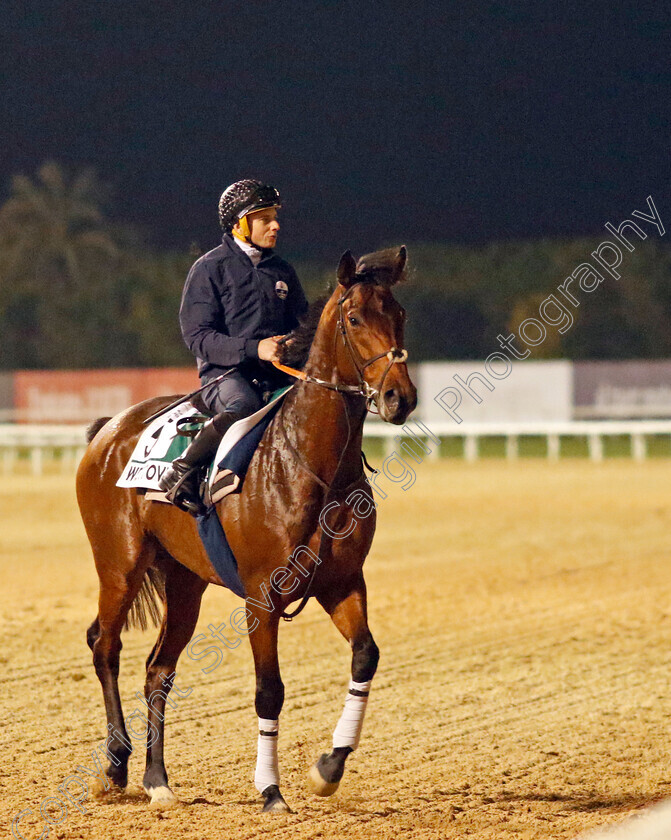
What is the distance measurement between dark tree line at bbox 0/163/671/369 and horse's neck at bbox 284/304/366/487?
1361 inches

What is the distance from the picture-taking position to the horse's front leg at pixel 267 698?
4.70 metres

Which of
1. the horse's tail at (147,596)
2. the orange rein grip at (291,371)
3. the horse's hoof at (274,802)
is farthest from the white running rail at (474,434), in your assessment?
the horse's hoof at (274,802)

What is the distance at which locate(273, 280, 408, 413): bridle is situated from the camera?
173 inches

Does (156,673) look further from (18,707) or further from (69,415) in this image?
(69,415)

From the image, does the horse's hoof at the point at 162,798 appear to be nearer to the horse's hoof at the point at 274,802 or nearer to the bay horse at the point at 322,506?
the bay horse at the point at 322,506

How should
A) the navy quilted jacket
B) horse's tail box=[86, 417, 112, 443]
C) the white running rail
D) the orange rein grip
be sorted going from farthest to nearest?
1. the white running rail
2. horse's tail box=[86, 417, 112, 443]
3. the navy quilted jacket
4. the orange rein grip

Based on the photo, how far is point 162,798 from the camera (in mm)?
4910

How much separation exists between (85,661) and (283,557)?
144 inches

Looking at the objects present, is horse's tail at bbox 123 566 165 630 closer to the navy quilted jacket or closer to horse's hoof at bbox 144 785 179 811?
horse's hoof at bbox 144 785 179 811

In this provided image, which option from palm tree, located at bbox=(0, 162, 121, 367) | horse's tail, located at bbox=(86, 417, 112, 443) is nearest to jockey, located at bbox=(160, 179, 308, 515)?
horse's tail, located at bbox=(86, 417, 112, 443)

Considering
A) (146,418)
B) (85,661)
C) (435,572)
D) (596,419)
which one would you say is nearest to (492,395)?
(596,419)

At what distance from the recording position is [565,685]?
714cm

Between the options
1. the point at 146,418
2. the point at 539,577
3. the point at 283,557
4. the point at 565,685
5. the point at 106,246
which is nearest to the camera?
the point at 283,557

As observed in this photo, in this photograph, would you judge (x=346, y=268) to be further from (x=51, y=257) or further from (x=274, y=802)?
(x=51, y=257)
